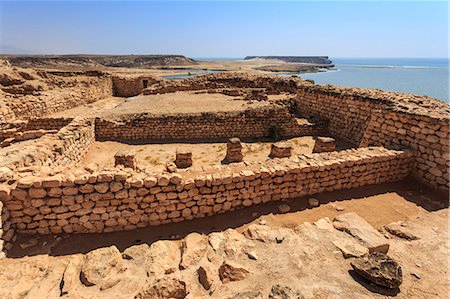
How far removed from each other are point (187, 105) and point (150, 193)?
1261 cm

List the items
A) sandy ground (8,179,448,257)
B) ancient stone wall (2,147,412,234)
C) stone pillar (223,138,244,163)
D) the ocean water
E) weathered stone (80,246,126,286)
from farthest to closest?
the ocean water < stone pillar (223,138,244,163) < sandy ground (8,179,448,257) < ancient stone wall (2,147,412,234) < weathered stone (80,246,126,286)

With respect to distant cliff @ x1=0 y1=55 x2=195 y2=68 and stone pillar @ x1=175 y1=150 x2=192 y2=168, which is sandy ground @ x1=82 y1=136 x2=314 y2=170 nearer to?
stone pillar @ x1=175 y1=150 x2=192 y2=168

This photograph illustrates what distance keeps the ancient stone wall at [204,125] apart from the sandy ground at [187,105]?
93cm

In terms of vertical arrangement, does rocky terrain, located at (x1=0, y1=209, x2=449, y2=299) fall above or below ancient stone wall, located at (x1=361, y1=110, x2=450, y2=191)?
below

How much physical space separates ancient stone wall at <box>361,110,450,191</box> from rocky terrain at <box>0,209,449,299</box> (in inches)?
98.6

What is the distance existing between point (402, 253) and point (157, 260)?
4.24 metres

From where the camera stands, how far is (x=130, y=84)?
2816cm

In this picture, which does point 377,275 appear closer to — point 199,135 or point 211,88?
point 199,135

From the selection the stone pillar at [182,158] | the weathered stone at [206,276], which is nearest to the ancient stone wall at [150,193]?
the weathered stone at [206,276]

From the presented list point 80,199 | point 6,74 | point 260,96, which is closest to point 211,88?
point 260,96

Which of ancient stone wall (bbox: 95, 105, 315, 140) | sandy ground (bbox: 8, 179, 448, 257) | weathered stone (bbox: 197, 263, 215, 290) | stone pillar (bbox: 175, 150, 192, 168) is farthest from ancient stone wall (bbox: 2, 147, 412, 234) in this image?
ancient stone wall (bbox: 95, 105, 315, 140)

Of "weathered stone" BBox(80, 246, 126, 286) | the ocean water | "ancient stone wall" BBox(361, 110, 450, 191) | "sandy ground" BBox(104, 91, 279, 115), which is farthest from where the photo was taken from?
the ocean water

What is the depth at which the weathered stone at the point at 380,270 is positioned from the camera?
11.1ft

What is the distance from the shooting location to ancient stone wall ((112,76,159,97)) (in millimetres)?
27891
